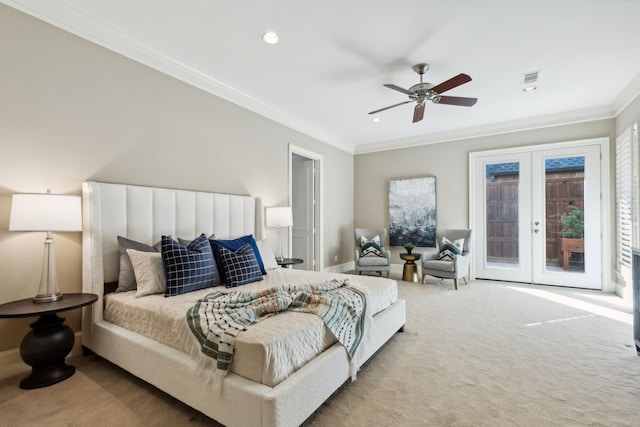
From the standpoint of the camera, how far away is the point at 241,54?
2.99 m

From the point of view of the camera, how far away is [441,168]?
229 inches

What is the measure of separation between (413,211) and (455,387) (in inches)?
169

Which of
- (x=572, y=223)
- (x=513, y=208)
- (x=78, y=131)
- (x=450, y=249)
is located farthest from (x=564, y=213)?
(x=78, y=131)

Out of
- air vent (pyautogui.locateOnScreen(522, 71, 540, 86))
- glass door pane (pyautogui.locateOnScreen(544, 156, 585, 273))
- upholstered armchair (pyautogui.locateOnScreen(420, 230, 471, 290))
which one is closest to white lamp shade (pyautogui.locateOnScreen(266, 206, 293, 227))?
upholstered armchair (pyautogui.locateOnScreen(420, 230, 471, 290))

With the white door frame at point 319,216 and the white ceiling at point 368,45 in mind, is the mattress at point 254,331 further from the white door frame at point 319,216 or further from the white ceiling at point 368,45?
the white door frame at point 319,216

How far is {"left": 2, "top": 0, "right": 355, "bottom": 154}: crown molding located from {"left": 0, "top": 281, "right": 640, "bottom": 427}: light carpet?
2657 mm

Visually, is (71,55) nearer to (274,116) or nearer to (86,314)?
(86,314)

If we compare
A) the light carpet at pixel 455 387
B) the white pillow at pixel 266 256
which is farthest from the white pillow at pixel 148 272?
the white pillow at pixel 266 256

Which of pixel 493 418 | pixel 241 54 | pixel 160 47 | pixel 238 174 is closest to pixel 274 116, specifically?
pixel 238 174

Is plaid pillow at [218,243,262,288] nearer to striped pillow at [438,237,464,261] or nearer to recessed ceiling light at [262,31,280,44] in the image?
recessed ceiling light at [262,31,280,44]

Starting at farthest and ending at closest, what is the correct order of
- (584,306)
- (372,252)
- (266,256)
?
(372,252), (584,306), (266,256)

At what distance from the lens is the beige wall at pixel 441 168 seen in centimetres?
486

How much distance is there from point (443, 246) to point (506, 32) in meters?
3.30

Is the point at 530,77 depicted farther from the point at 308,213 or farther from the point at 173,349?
the point at 173,349
